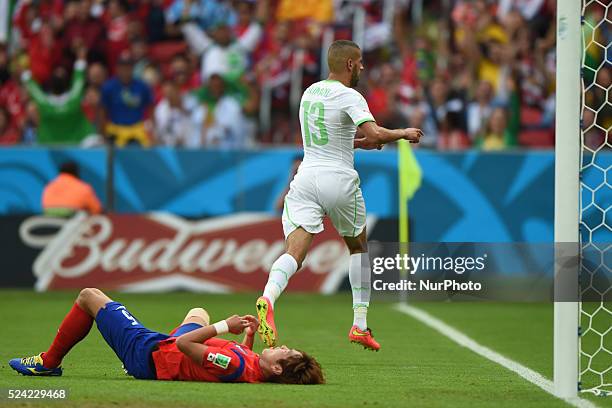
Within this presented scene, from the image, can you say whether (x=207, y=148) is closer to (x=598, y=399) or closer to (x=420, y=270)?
(x=420, y=270)

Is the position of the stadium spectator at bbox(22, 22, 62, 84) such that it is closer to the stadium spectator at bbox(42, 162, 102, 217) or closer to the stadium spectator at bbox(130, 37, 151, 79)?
the stadium spectator at bbox(130, 37, 151, 79)

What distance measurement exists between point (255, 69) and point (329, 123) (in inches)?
424

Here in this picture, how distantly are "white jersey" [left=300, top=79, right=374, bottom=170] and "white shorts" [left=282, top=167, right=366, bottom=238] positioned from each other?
3.7 inches

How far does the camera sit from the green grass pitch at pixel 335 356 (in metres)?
7.00

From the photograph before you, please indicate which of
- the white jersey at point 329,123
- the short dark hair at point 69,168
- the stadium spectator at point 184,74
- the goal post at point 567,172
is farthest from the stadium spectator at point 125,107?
the goal post at point 567,172

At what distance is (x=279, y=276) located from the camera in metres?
8.52

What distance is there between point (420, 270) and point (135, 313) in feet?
19.6

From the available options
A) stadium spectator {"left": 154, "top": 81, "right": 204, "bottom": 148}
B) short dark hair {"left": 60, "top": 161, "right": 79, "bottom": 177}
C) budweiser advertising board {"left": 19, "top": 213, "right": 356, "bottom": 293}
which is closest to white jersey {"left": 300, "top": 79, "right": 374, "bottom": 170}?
budweiser advertising board {"left": 19, "top": 213, "right": 356, "bottom": 293}

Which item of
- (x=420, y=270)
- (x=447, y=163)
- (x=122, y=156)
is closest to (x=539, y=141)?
(x=447, y=163)

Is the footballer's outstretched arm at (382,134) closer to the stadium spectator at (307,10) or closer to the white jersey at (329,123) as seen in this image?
the white jersey at (329,123)

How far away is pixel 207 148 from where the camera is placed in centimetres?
1730

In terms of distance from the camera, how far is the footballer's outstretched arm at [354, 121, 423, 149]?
8148 mm

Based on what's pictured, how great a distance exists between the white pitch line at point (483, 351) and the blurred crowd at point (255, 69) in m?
4.41

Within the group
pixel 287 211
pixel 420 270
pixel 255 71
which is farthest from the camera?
pixel 255 71
